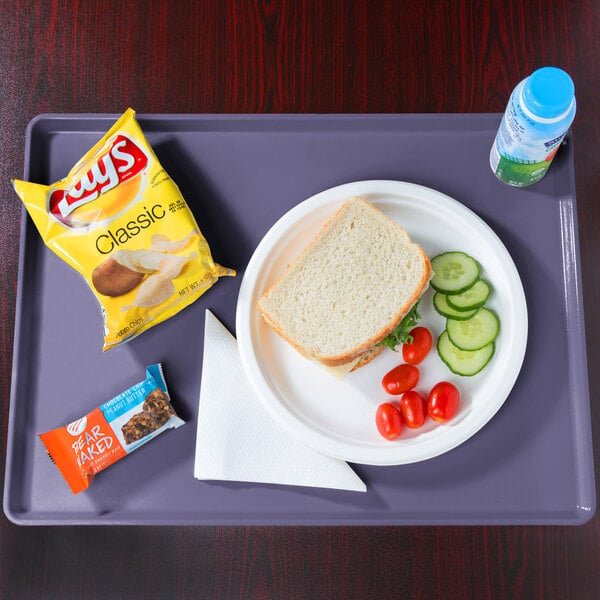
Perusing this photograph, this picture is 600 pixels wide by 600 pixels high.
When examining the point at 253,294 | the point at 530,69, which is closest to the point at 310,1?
the point at 530,69

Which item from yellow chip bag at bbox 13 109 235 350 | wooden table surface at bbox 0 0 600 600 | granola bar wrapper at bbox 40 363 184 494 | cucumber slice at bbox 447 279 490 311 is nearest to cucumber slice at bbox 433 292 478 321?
cucumber slice at bbox 447 279 490 311

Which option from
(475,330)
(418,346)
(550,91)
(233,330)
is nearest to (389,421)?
(418,346)

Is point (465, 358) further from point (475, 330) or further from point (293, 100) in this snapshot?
point (293, 100)

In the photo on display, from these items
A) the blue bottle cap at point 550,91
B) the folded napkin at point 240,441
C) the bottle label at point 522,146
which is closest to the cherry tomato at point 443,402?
the folded napkin at point 240,441

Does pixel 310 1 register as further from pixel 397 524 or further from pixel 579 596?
pixel 579 596

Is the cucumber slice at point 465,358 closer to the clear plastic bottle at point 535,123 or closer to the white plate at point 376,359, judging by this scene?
the white plate at point 376,359

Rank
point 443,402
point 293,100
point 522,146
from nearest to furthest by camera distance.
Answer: point 522,146, point 443,402, point 293,100
